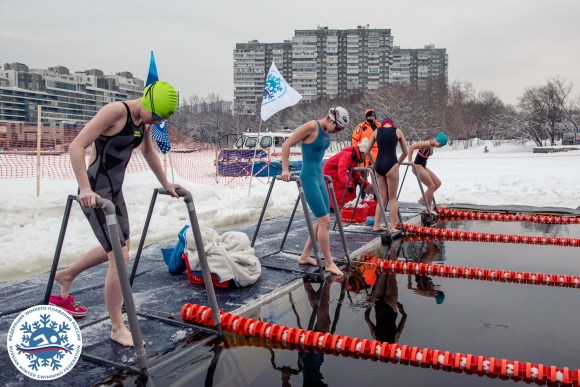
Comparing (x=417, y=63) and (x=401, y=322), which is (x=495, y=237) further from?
(x=417, y=63)

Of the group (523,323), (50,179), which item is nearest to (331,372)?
(523,323)

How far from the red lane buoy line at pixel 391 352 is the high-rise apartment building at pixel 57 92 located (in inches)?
4337

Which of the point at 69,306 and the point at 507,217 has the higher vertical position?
the point at 69,306

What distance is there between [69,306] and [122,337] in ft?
2.36

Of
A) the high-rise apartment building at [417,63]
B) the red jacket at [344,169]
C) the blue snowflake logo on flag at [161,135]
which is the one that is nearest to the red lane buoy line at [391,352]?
the red jacket at [344,169]

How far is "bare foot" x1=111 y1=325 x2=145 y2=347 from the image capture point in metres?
3.40

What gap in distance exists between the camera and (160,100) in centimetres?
322

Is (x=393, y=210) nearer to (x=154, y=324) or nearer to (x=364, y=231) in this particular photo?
(x=364, y=231)

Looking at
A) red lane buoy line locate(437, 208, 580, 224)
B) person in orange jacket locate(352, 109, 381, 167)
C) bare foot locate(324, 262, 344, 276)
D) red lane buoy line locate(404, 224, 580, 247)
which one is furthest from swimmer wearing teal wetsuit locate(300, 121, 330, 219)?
red lane buoy line locate(437, 208, 580, 224)

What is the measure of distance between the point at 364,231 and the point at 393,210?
Answer: 0.62 metres

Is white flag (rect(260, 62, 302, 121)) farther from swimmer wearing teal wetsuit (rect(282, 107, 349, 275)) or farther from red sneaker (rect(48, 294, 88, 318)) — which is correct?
red sneaker (rect(48, 294, 88, 318))

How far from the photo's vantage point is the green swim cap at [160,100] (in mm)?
3225
